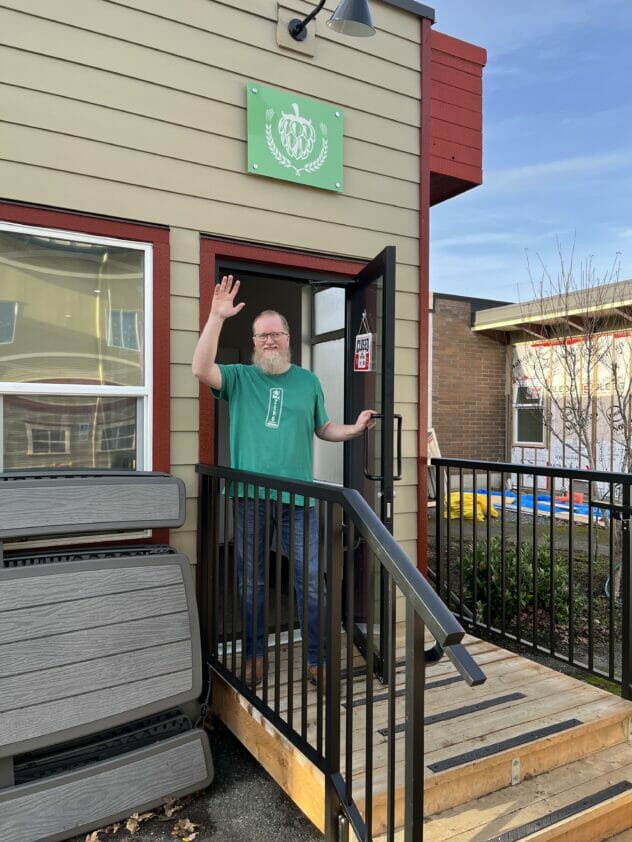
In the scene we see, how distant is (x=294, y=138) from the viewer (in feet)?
9.84

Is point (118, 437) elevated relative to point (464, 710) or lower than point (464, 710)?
elevated

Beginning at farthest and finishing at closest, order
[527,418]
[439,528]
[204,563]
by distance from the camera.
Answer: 1. [527,418]
2. [439,528]
3. [204,563]

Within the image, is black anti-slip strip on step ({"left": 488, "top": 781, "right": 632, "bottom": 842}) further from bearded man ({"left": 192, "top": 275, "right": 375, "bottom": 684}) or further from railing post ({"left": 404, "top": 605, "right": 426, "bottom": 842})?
bearded man ({"left": 192, "top": 275, "right": 375, "bottom": 684})

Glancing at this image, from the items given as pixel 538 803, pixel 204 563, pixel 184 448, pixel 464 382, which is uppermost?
pixel 464 382

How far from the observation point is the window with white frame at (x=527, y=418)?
10.4m

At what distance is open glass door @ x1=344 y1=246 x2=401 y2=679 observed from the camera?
2.51 m

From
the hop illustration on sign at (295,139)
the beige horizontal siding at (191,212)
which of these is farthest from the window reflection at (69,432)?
the hop illustration on sign at (295,139)

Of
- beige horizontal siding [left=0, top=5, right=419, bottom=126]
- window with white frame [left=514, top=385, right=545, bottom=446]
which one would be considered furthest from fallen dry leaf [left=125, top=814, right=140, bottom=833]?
window with white frame [left=514, top=385, right=545, bottom=446]

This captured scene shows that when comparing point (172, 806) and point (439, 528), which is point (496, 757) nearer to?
point (172, 806)

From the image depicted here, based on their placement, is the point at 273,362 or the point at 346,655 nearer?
the point at 346,655

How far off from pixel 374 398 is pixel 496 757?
162 cm

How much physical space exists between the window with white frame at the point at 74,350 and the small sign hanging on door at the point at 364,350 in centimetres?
106

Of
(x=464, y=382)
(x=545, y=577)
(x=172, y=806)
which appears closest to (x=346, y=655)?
(x=172, y=806)

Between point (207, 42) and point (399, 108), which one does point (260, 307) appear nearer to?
point (399, 108)
